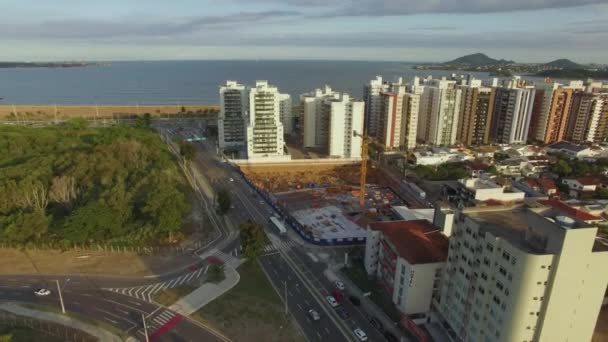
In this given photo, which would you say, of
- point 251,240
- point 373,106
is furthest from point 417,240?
point 373,106

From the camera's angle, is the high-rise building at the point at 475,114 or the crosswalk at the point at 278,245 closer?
the crosswalk at the point at 278,245

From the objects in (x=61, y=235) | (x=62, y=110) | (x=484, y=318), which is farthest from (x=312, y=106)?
(x=62, y=110)

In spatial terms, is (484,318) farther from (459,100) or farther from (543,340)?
(459,100)

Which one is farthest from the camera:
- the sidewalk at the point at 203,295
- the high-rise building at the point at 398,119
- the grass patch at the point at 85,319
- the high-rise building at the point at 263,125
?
the high-rise building at the point at 398,119

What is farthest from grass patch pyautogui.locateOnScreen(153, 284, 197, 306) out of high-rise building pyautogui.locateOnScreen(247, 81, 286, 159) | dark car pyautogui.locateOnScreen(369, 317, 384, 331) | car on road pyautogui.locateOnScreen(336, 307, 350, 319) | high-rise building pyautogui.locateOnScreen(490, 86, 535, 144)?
high-rise building pyautogui.locateOnScreen(490, 86, 535, 144)

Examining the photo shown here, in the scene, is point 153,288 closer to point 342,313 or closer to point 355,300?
point 342,313

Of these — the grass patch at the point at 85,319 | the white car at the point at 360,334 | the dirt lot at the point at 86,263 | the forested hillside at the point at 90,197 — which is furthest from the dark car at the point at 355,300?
the forested hillside at the point at 90,197

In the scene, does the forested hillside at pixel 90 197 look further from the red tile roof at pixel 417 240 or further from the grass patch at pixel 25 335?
the red tile roof at pixel 417 240

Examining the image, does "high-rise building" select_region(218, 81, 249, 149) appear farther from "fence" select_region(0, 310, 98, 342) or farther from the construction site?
"fence" select_region(0, 310, 98, 342)
